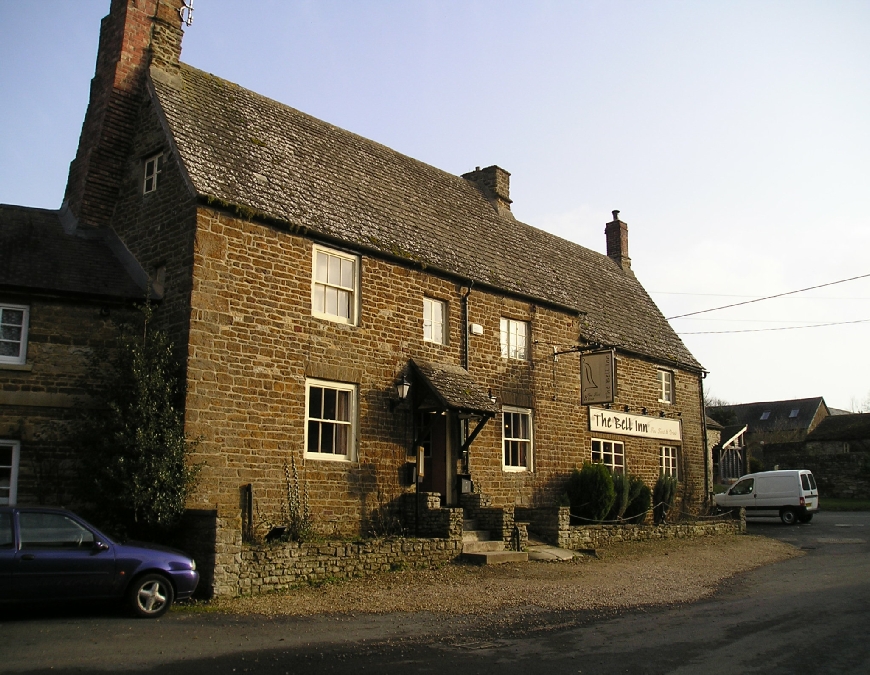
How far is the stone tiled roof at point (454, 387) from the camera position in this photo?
53.3 ft

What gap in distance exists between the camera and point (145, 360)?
12719mm

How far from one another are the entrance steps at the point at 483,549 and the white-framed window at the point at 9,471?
26.5 ft

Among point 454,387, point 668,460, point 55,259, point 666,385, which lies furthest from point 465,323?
point 668,460

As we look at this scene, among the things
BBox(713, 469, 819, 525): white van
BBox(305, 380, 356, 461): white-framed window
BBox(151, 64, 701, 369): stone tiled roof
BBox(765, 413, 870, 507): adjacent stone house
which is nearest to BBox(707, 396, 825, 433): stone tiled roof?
BBox(765, 413, 870, 507): adjacent stone house

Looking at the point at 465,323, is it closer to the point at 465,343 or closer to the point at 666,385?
the point at 465,343

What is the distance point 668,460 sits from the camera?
85.1 feet

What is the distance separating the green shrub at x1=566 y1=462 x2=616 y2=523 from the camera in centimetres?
2023

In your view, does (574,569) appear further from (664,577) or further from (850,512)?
(850,512)

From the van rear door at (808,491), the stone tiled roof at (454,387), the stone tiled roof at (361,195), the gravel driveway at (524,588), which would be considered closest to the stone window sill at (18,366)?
the stone tiled roof at (361,195)

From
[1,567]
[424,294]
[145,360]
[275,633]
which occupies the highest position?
[424,294]

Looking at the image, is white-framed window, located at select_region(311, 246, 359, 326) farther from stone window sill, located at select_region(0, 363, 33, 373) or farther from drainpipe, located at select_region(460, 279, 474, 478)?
stone window sill, located at select_region(0, 363, 33, 373)

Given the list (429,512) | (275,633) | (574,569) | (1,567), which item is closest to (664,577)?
(574,569)

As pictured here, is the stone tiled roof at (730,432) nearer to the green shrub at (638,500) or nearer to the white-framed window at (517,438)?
the green shrub at (638,500)

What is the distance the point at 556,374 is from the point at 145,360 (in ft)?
37.4
